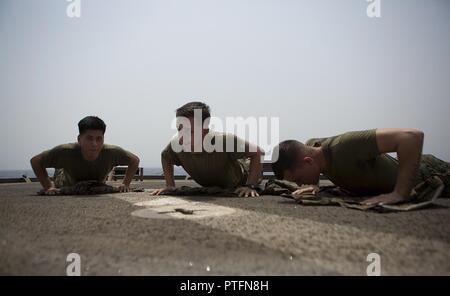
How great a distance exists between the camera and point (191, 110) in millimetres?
2982

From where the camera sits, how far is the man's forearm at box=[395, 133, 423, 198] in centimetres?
187

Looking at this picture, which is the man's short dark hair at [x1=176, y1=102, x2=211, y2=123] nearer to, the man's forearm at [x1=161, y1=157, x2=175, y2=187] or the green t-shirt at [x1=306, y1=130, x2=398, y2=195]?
the man's forearm at [x1=161, y1=157, x2=175, y2=187]

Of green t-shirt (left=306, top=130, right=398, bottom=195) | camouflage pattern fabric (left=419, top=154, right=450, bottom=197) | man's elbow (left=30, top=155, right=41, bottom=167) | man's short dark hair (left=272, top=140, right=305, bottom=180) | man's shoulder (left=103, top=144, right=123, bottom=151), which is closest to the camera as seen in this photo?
green t-shirt (left=306, top=130, right=398, bottom=195)

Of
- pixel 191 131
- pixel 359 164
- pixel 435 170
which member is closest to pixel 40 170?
pixel 191 131

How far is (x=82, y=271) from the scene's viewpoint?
2.60ft

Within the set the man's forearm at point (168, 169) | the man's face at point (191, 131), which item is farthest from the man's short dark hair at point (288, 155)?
the man's forearm at point (168, 169)

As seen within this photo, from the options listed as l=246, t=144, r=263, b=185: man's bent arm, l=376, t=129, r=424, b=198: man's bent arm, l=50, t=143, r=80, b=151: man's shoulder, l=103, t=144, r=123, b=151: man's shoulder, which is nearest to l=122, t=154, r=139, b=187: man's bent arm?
l=103, t=144, r=123, b=151: man's shoulder

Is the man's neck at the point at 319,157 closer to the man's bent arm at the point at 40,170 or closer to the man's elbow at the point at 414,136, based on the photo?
the man's elbow at the point at 414,136

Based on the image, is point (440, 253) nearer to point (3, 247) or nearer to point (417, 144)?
point (417, 144)

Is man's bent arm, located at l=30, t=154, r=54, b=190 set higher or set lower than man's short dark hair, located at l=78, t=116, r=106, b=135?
lower

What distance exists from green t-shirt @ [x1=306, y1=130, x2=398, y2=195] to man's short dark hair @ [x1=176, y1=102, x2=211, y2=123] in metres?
1.29

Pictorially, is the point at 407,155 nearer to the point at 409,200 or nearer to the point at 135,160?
the point at 409,200

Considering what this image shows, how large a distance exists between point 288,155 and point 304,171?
18cm
